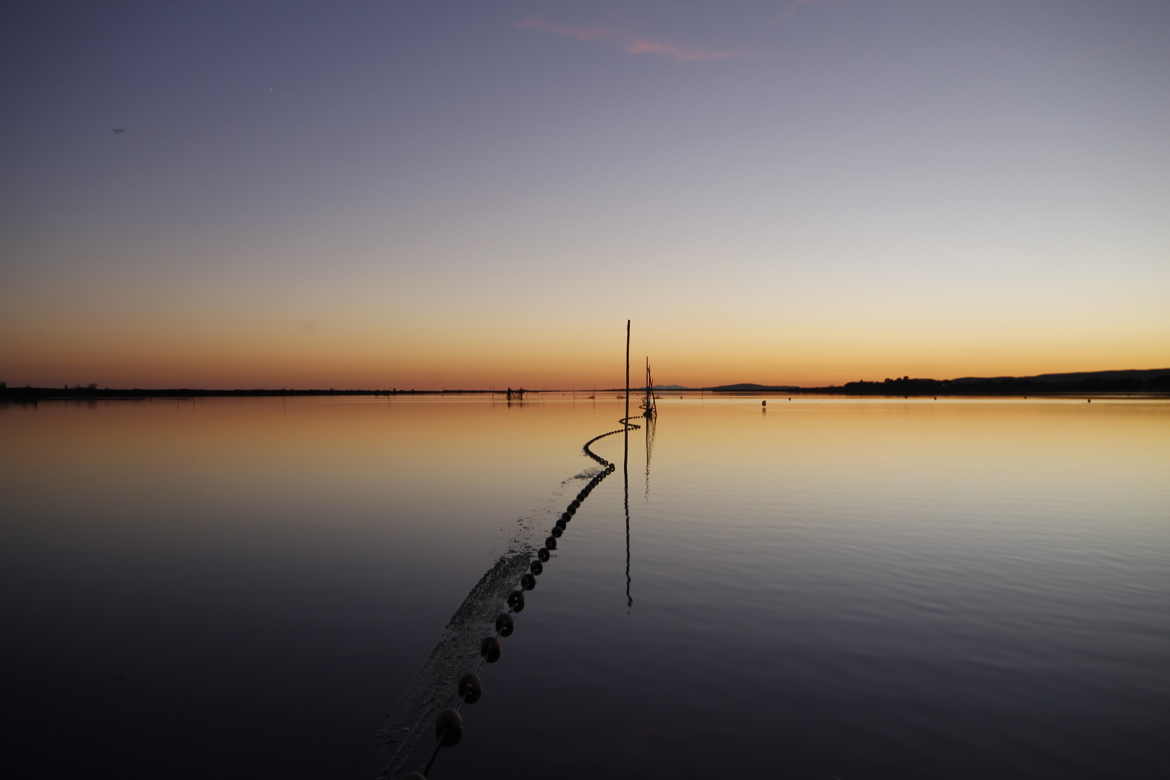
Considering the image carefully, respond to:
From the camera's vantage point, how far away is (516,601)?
555 inches

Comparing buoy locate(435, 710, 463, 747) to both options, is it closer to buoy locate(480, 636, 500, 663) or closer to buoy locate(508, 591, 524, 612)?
buoy locate(480, 636, 500, 663)

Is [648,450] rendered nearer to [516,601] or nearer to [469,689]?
[516,601]

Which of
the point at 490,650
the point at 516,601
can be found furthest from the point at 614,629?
the point at 490,650

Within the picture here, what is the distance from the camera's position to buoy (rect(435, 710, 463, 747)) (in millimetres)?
8828

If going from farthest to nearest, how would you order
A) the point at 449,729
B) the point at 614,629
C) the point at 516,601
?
the point at 516,601 < the point at 614,629 < the point at 449,729

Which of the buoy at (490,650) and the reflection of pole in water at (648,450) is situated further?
the reflection of pole in water at (648,450)

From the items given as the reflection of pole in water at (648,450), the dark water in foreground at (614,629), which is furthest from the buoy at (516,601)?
the reflection of pole in water at (648,450)

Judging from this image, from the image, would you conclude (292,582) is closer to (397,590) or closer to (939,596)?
(397,590)

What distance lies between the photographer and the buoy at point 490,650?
11531mm

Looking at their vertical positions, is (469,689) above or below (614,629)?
above

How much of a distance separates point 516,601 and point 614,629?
231 cm

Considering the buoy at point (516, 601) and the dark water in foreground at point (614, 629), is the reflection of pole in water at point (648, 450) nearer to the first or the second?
the dark water in foreground at point (614, 629)

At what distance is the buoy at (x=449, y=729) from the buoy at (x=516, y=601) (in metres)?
5.05

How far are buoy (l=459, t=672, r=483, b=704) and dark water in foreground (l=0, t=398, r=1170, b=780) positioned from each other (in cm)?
24
